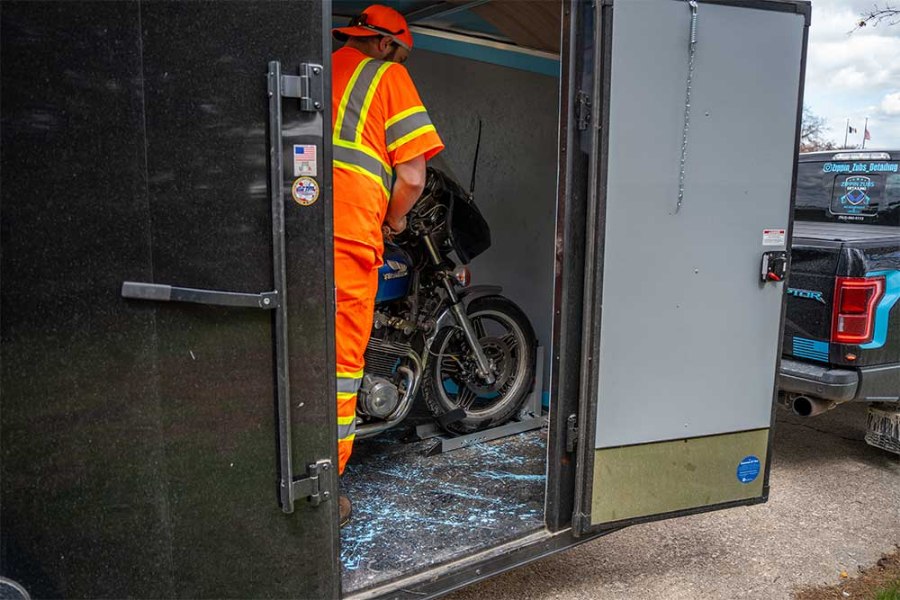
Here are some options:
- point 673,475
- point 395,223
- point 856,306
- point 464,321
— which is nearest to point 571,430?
point 673,475

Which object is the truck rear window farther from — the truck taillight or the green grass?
the green grass

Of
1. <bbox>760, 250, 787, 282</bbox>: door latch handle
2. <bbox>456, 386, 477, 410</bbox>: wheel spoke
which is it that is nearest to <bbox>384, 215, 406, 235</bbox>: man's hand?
<bbox>456, 386, 477, 410</bbox>: wheel spoke

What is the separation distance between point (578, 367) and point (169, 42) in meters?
1.81

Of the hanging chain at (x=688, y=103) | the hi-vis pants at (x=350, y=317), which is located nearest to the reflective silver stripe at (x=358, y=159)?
the hi-vis pants at (x=350, y=317)

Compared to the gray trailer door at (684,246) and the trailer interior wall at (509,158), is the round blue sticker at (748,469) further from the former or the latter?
the trailer interior wall at (509,158)

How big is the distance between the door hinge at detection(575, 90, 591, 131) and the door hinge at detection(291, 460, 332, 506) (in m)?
1.49

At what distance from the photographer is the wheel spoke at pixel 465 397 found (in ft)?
13.8

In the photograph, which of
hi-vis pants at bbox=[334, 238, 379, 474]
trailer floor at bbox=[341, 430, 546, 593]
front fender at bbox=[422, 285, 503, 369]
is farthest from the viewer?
front fender at bbox=[422, 285, 503, 369]

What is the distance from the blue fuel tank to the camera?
355 centimetres

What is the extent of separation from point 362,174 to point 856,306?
2.99m

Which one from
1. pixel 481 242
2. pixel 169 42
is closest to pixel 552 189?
pixel 481 242

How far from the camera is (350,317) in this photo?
2576mm

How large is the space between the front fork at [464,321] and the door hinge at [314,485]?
1.76 meters

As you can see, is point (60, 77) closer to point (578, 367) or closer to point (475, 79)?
point (578, 367)
